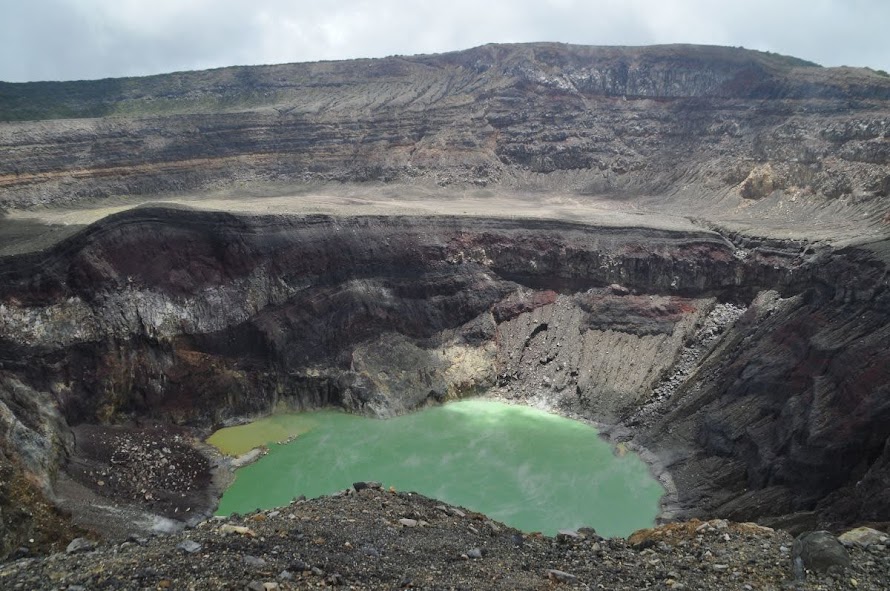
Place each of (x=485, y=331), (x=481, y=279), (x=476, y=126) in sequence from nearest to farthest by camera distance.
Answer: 1. (x=485, y=331)
2. (x=481, y=279)
3. (x=476, y=126)

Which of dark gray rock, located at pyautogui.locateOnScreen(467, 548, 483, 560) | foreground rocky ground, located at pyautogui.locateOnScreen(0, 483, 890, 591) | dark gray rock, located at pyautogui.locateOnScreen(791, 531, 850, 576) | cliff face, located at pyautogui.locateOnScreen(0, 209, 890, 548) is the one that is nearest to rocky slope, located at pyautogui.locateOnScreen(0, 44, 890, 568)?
cliff face, located at pyautogui.locateOnScreen(0, 209, 890, 548)

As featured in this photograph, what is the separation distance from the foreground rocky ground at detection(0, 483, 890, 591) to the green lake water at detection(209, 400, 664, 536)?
822cm

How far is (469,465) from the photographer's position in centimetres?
3027

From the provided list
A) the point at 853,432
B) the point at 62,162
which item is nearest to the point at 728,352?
the point at 853,432

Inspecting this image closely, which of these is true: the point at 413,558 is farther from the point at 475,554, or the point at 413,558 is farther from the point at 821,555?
the point at 821,555

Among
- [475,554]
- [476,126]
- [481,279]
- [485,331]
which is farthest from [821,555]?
[476,126]

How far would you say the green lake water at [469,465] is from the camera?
87.5 ft

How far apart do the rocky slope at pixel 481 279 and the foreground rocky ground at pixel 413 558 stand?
592 centimetres

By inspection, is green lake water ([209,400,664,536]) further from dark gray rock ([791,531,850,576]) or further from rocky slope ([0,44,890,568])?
dark gray rock ([791,531,850,576])

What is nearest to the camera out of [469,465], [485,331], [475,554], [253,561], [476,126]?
[253,561]

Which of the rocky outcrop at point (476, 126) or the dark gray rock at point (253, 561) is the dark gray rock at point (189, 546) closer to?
the dark gray rock at point (253, 561)

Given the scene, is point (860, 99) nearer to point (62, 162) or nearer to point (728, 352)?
point (728, 352)

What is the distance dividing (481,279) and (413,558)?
27.8 meters

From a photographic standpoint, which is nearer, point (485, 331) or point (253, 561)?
point (253, 561)
